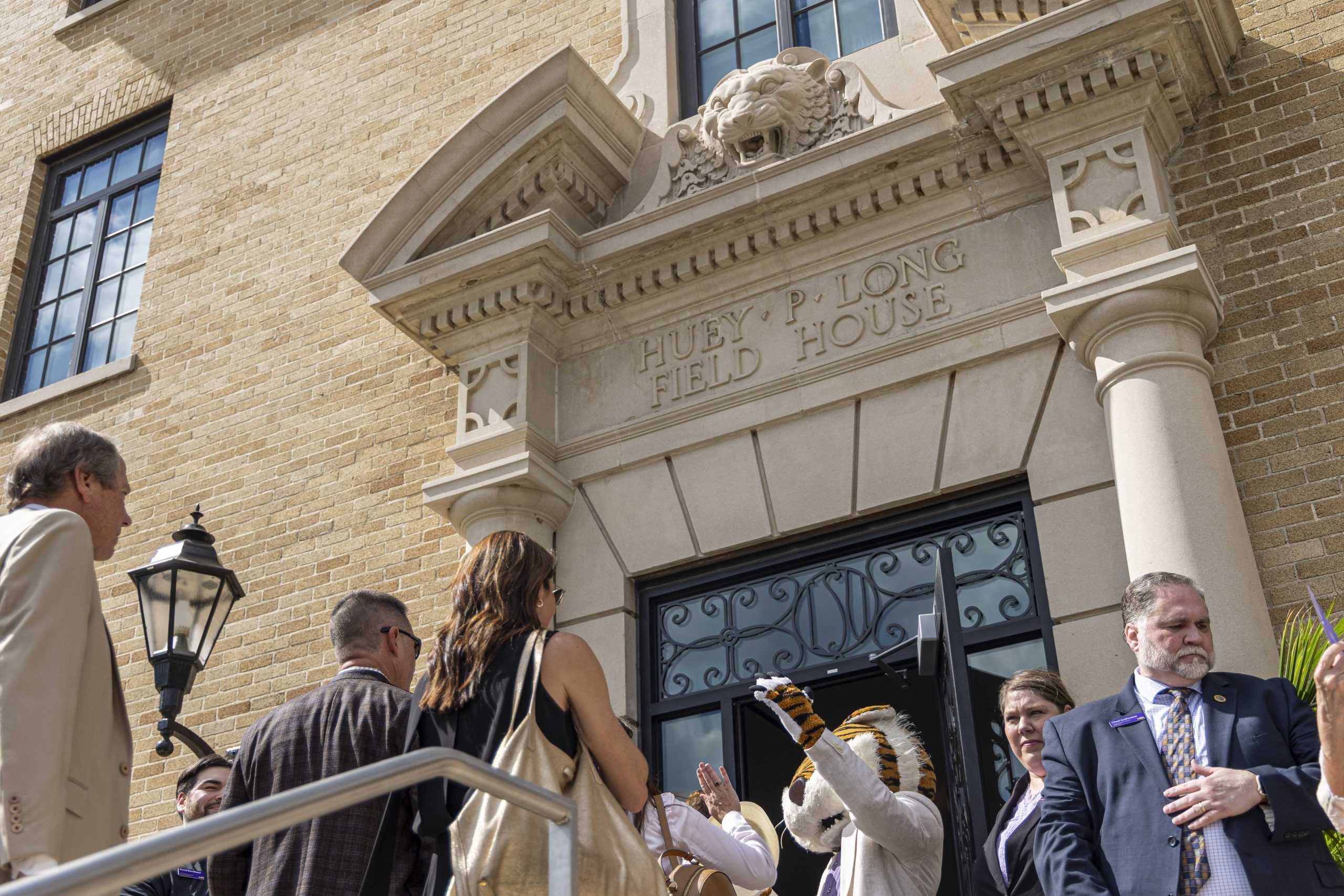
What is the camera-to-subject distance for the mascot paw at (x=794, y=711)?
4.43 metres

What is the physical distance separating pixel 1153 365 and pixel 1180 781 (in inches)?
112

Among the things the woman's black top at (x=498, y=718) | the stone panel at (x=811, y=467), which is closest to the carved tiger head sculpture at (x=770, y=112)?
the stone panel at (x=811, y=467)

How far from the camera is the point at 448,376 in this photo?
9.12m

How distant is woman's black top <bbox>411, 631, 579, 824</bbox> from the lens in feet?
11.1

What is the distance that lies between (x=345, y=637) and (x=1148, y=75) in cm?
483

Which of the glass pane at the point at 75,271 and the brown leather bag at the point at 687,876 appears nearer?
the brown leather bag at the point at 687,876

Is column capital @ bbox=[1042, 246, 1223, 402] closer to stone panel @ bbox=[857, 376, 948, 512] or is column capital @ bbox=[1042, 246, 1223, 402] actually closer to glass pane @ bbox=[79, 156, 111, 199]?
stone panel @ bbox=[857, 376, 948, 512]

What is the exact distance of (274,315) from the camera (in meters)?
10.3

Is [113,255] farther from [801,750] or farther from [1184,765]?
[1184,765]

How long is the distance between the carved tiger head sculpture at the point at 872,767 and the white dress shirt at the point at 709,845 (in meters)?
0.37

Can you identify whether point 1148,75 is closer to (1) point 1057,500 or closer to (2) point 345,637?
(1) point 1057,500

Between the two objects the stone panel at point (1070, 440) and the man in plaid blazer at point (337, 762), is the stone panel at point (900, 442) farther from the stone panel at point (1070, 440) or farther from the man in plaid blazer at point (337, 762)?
the man in plaid blazer at point (337, 762)

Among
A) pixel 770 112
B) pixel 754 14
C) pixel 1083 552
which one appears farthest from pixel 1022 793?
pixel 754 14

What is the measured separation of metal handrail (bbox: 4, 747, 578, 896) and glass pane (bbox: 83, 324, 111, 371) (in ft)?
31.4
